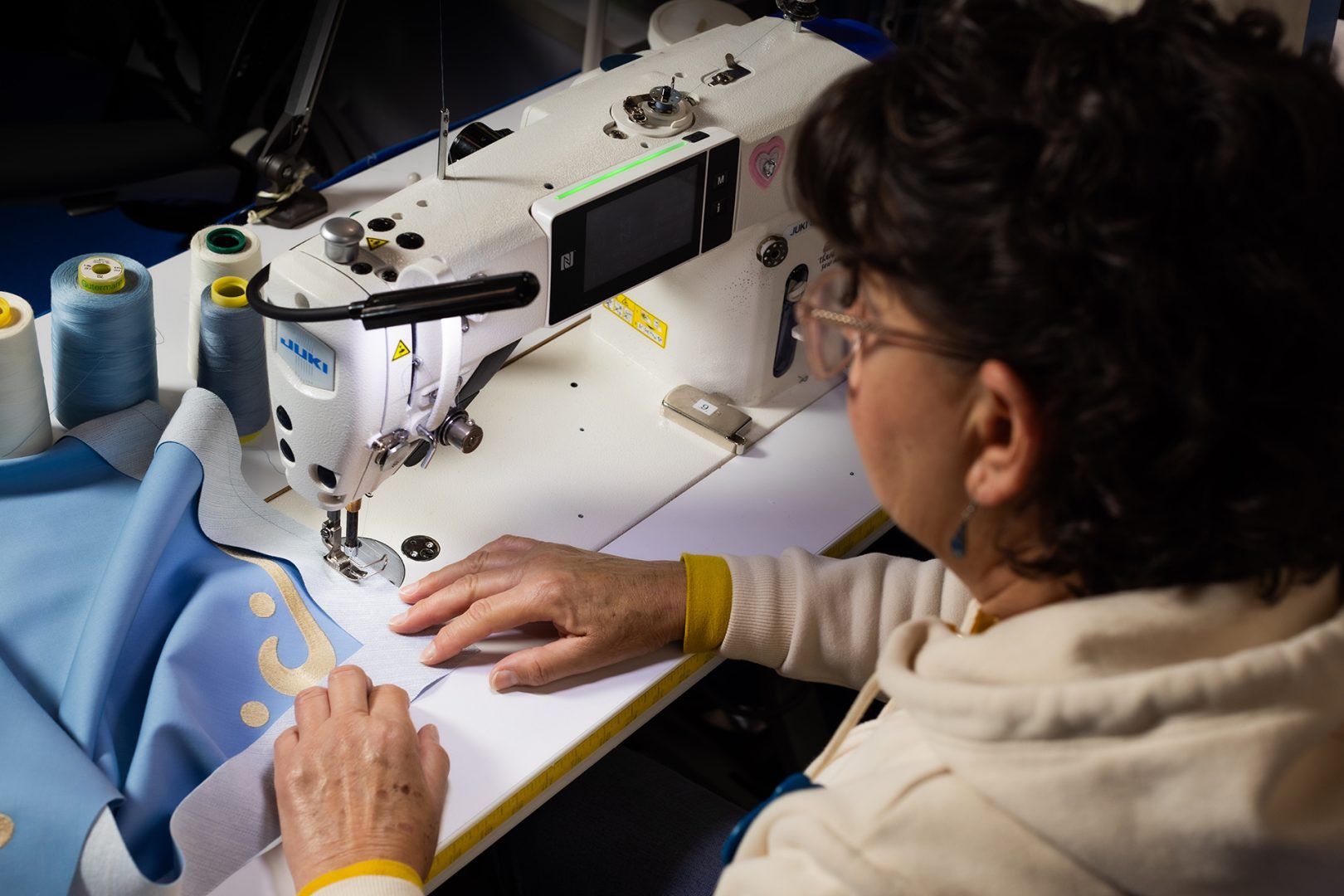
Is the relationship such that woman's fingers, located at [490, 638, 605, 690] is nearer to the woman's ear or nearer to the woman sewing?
the woman sewing

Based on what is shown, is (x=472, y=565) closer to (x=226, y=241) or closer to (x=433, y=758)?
(x=433, y=758)

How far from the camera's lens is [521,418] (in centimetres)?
181

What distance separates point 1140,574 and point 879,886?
0.96 ft

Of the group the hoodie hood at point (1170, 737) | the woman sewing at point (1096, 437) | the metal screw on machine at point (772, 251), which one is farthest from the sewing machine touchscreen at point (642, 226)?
the hoodie hood at point (1170, 737)

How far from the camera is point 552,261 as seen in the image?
1432 millimetres

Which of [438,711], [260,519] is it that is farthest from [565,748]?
[260,519]

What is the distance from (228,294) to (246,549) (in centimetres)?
35

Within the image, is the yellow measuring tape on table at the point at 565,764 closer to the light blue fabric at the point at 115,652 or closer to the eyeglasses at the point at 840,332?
the light blue fabric at the point at 115,652

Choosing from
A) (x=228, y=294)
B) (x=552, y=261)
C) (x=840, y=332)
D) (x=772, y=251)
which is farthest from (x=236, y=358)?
(x=840, y=332)

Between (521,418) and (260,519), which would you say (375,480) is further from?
(521,418)

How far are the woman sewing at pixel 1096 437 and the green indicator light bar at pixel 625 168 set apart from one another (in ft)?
1.54

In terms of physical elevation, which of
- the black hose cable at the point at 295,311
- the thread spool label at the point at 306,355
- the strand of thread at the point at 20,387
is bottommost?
the strand of thread at the point at 20,387

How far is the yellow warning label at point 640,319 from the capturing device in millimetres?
1885

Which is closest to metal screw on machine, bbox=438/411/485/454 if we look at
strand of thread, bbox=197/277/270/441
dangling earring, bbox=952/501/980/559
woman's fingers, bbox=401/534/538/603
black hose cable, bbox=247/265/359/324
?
woman's fingers, bbox=401/534/538/603
